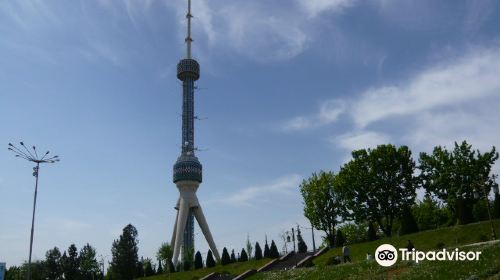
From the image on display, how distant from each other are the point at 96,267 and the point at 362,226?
1948 inches

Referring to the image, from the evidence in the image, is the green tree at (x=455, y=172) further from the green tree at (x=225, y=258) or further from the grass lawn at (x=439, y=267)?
the green tree at (x=225, y=258)

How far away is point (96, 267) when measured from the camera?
92938 millimetres

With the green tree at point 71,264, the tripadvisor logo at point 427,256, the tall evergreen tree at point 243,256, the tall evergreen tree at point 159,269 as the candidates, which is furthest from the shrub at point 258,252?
the green tree at point 71,264

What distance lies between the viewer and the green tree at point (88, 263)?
300 ft

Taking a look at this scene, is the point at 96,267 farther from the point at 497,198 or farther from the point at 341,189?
the point at 497,198

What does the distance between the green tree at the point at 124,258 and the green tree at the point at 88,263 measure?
15.5 metres

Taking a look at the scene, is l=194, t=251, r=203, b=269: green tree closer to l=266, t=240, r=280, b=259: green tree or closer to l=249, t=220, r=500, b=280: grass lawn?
l=266, t=240, r=280, b=259: green tree

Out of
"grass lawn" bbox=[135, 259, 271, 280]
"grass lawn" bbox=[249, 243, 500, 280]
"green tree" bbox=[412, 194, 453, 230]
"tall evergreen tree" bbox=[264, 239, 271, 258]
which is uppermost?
"green tree" bbox=[412, 194, 453, 230]

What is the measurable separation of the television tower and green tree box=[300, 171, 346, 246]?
1140 inches

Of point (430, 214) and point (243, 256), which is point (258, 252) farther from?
point (430, 214)

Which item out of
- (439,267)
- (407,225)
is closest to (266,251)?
(407,225)

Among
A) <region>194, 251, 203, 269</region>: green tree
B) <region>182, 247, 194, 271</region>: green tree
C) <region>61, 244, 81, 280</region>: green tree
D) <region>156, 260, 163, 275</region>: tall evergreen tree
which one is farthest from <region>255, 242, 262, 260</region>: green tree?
<region>61, 244, 81, 280</region>: green tree

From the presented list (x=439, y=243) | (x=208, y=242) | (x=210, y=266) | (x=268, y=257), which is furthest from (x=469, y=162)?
(x=208, y=242)

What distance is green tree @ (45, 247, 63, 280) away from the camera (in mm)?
93431
